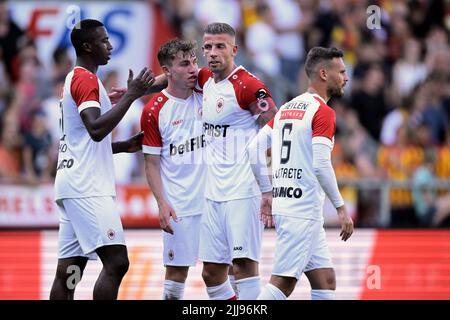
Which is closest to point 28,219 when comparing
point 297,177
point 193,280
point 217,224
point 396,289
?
point 193,280

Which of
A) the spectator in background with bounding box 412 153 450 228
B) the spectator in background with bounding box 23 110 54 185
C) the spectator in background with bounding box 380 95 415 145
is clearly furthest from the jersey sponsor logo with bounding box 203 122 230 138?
the spectator in background with bounding box 380 95 415 145

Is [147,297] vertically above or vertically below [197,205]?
below

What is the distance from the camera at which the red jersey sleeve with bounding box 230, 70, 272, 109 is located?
32.4ft

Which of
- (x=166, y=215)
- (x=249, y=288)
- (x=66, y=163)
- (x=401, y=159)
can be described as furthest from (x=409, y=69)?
(x=66, y=163)

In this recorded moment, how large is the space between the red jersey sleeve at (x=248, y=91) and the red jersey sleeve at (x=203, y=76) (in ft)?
1.53

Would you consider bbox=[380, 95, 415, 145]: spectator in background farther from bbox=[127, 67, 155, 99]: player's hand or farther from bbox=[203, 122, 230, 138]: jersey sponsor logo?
bbox=[127, 67, 155, 99]: player's hand

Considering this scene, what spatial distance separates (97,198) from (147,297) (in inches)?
124

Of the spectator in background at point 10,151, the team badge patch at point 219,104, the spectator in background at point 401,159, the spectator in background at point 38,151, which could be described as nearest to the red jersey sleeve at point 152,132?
the team badge patch at point 219,104

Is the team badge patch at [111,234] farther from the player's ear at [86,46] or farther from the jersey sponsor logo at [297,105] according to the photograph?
the jersey sponsor logo at [297,105]

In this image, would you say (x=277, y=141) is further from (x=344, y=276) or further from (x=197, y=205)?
(x=344, y=276)

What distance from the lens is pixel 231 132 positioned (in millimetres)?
10039

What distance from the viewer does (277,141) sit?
369 inches

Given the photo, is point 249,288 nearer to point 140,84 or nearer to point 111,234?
point 111,234

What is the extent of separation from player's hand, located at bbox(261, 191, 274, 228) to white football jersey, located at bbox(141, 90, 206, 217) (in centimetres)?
94
